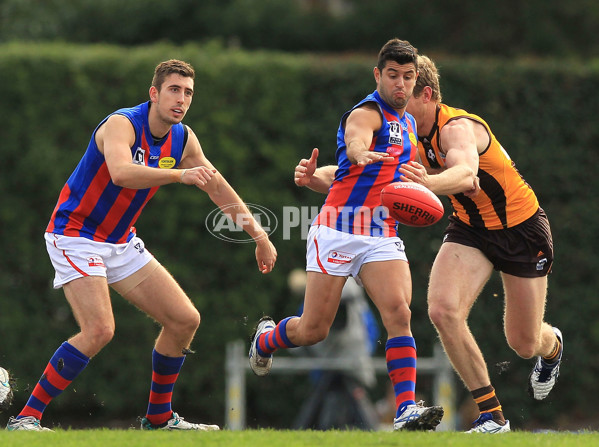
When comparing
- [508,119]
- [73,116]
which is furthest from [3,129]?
[508,119]

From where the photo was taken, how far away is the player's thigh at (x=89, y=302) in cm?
669

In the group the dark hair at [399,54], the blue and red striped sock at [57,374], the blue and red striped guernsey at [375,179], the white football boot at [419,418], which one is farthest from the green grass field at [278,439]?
the dark hair at [399,54]

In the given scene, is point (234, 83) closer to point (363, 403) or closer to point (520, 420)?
point (363, 403)

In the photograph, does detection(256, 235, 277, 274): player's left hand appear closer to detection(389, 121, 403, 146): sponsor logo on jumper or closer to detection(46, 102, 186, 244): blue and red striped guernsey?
detection(46, 102, 186, 244): blue and red striped guernsey

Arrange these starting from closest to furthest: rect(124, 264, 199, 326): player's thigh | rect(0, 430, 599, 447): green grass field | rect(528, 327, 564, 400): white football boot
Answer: rect(0, 430, 599, 447): green grass field
rect(124, 264, 199, 326): player's thigh
rect(528, 327, 564, 400): white football boot

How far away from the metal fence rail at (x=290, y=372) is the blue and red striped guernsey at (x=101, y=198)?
4.40 meters

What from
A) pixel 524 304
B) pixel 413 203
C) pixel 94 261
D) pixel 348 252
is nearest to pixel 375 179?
pixel 348 252

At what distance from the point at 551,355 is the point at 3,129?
6.76 m

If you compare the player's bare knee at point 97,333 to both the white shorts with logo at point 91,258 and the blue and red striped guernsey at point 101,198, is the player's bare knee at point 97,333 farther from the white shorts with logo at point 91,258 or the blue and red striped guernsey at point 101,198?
the blue and red striped guernsey at point 101,198

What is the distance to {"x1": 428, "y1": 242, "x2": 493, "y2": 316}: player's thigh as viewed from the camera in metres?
6.89

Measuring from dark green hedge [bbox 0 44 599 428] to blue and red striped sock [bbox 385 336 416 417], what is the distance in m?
5.14

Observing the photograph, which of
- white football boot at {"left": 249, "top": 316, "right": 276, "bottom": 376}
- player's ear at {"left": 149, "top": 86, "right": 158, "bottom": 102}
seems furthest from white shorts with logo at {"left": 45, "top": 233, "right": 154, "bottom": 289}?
white football boot at {"left": 249, "top": 316, "right": 276, "bottom": 376}

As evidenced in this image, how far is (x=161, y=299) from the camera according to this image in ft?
23.0

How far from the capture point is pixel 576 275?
12.1 metres
